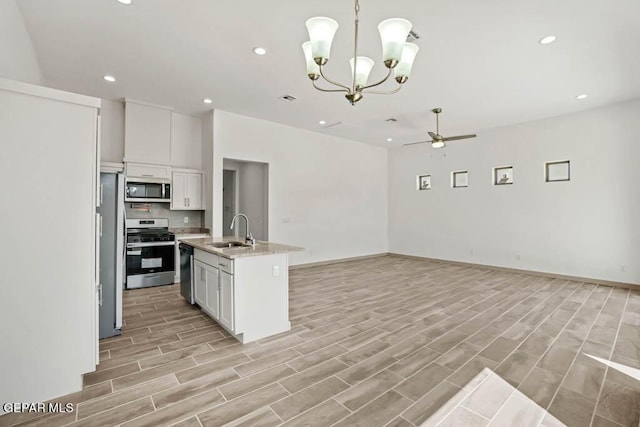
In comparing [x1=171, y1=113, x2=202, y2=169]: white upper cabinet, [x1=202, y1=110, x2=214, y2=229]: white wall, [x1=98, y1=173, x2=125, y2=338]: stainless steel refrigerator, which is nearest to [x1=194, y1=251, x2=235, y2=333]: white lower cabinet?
[x1=98, y1=173, x2=125, y2=338]: stainless steel refrigerator

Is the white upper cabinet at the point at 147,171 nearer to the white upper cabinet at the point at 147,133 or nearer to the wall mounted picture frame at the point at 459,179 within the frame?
the white upper cabinet at the point at 147,133

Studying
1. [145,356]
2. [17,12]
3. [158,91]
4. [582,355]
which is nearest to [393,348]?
[582,355]

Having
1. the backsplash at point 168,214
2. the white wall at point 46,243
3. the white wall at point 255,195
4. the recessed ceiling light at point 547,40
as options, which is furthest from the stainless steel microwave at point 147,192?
the recessed ceiling light at point 547,40

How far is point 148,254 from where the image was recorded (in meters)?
5.07

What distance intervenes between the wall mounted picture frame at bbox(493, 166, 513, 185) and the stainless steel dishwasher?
6666mm

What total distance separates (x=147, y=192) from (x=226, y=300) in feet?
11.1

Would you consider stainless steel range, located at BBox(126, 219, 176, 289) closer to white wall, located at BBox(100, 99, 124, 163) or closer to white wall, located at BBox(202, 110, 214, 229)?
Answer: white wall, located at BBox(202, 110, 214, 229)

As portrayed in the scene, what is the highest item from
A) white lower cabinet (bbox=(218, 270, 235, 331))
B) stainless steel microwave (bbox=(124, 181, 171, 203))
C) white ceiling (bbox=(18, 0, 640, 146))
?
white ceiling (bbox=(18, 0, 640, 146))

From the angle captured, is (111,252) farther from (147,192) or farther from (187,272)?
(147,192)

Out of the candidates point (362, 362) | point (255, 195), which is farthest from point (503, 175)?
point (362, 362)

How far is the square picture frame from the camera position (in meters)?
8.05

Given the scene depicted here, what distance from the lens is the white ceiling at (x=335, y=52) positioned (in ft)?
9.00

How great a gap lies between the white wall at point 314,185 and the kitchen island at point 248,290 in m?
2.61

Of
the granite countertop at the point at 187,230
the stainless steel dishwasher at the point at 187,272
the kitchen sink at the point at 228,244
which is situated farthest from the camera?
the granite countertop at the point at 187,230
